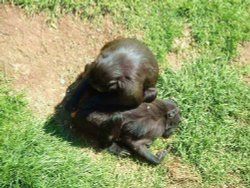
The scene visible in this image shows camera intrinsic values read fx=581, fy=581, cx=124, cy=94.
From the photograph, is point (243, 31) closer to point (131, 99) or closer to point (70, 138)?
point (131, 99)

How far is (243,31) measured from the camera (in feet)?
20.7

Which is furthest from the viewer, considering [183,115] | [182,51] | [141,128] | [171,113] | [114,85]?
[182,51]

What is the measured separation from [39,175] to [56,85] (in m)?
1.06

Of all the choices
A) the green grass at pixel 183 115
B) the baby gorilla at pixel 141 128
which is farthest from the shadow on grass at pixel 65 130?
the baby gorilla at pixel 141 128

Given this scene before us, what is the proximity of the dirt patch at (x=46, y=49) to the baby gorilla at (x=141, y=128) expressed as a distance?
66cm

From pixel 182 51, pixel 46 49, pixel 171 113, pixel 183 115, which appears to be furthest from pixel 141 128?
pixel 46 49

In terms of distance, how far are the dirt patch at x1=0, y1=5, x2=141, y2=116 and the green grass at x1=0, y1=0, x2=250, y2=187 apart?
119 millimetres

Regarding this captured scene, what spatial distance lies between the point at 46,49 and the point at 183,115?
1523mm

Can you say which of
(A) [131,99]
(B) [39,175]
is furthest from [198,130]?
(B) [39,175]

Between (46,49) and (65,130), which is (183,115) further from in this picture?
(46,49)

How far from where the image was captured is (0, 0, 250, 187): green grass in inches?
201

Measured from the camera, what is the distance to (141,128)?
545 centimetres

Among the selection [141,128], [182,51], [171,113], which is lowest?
[141,128]

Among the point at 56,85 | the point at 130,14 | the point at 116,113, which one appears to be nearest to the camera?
the point at 116,113
